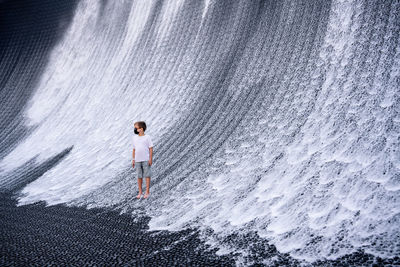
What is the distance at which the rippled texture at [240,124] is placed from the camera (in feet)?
5.93

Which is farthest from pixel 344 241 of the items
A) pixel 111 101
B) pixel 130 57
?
pixel 130 57

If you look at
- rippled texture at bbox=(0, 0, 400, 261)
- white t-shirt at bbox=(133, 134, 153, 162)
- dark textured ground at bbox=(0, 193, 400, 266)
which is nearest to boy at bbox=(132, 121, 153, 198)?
white t-shirt at bbox=(133, 134, 153, 162)

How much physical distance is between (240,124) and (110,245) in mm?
1733

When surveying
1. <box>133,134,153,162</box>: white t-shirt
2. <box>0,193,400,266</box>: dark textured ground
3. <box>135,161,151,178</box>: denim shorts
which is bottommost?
<box>0,193,400,266</box>: dark textured ground

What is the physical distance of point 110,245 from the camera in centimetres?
190

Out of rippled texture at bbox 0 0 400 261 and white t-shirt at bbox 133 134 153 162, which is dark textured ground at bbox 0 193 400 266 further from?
white t-shirt at bbox 133 134 153 162

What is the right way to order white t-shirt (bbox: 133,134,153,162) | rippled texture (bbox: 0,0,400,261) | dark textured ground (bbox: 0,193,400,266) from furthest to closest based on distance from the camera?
1. white t-shirt (bbox: 133,134,153,162)
2. rippled texture (bbox: 0,0,400,261)
3. dark textured ground (bbox: 0,193,400,266)

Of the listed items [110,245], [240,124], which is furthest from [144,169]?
[240,124]

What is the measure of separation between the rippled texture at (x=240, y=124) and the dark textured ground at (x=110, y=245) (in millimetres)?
101

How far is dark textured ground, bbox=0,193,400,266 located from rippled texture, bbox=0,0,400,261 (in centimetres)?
10

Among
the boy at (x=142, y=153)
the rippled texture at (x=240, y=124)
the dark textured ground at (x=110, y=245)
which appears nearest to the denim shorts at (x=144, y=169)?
the boy at (x=142, y=153)

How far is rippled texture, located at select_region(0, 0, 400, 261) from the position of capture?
1809mm

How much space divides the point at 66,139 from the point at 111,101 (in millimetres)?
888

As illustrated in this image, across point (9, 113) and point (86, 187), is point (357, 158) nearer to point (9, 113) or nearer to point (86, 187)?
point (86, 187)
